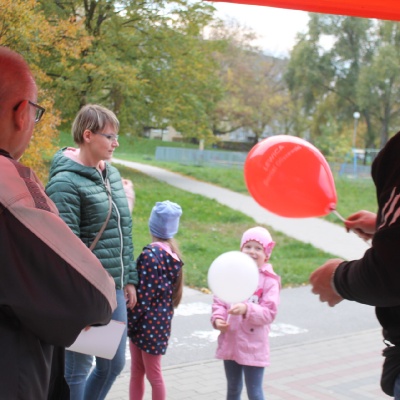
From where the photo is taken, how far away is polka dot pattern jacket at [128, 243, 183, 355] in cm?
434

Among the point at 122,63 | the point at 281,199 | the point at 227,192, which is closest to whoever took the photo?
the point at 281,199

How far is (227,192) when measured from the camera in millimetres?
19875

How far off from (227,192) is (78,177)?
16085 mm

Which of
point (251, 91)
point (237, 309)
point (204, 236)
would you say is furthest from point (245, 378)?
point (251, 91)

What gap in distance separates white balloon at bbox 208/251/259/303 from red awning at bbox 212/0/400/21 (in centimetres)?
144

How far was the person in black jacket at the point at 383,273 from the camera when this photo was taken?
2268 millimetres

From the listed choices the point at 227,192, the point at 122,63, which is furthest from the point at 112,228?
the point at 227,192

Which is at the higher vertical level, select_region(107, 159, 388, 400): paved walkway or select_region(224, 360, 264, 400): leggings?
select_region(224, 360, 264, 400): leggings

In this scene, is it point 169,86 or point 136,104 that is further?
point 169,86

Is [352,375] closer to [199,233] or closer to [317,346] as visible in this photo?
[317,346]

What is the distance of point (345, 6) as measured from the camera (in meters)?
3.21

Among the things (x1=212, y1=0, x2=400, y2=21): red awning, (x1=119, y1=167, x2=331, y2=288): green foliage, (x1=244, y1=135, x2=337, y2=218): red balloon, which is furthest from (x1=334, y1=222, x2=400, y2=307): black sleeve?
(x1=119, y1=167, x2=331, y2=288): green foliage

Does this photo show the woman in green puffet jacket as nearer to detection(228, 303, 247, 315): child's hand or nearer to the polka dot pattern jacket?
the polka dot pattern jacket

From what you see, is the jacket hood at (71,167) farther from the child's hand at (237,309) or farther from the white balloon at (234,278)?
the child's hand at (237,309)
